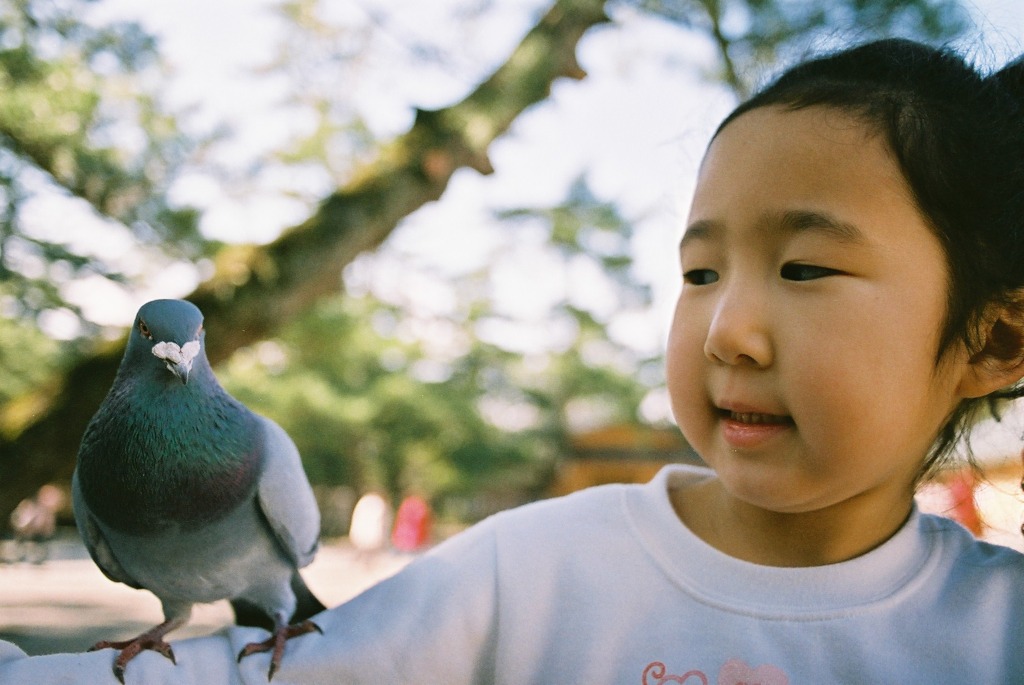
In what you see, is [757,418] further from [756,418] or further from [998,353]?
[998,353]

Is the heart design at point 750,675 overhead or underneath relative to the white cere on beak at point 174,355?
underneath

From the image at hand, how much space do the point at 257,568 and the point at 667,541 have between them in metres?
0.44

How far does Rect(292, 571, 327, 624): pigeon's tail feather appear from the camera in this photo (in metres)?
0.73

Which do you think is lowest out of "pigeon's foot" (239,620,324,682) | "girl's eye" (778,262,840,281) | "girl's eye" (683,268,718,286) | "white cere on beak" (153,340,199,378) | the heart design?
the heart design

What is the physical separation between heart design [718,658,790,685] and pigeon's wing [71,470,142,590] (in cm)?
56

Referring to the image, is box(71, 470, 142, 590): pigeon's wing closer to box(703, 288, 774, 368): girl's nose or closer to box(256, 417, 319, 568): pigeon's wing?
box(256, 417, 319, 568): pigeon's wing

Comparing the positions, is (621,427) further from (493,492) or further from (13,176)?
(13,176)

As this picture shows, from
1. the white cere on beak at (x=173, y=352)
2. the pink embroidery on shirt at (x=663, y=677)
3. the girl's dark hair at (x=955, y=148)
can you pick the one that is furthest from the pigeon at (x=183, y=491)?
the girl's dark hair at (x=955, y=148)

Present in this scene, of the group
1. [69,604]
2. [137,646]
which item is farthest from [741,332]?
[69,604]

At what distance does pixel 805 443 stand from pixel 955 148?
0.36 m

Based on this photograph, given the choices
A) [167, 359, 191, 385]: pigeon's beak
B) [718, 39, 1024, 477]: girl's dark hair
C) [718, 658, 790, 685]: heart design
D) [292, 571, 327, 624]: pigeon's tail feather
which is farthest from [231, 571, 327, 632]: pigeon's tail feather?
[718, 39, 1024, 477]: girl's dark hair

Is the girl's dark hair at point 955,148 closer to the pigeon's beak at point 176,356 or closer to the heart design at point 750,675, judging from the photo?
the heart design at point 750,675

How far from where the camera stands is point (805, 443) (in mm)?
681

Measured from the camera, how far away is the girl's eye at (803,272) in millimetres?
692
